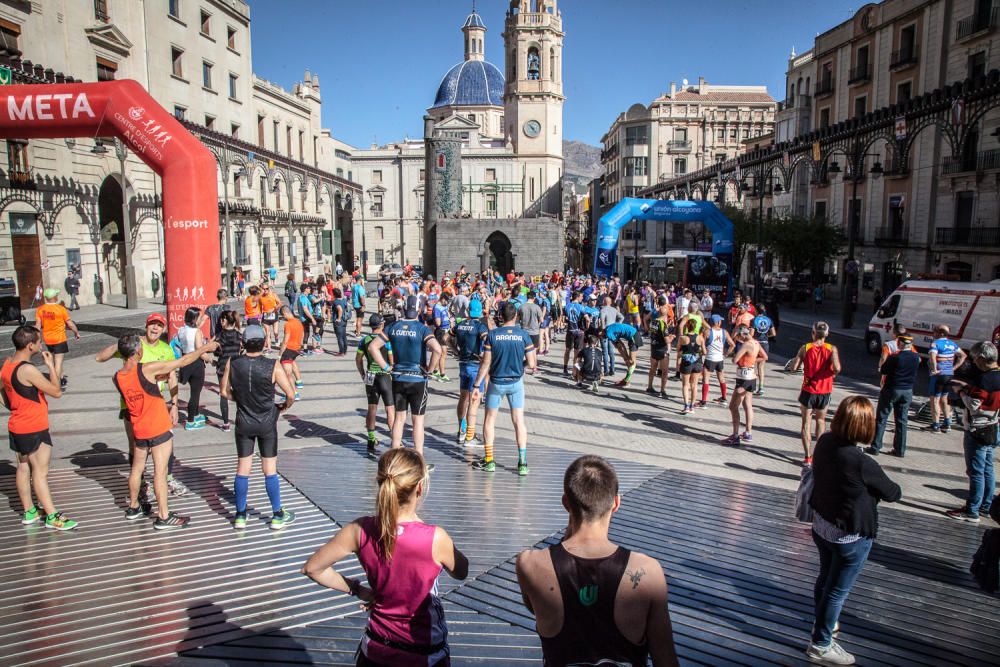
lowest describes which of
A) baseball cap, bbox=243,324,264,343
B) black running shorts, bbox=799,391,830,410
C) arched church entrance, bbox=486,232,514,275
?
black running shorts, bbox=799,391,830,410

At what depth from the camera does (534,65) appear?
229 feet

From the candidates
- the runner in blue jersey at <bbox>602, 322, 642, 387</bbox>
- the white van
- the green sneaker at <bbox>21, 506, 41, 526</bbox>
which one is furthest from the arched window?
the green sneaker at <bbox>21, 506, 41, 526</bbox>

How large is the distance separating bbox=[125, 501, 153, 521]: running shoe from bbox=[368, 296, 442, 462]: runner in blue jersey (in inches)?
96.3

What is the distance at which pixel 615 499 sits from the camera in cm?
269

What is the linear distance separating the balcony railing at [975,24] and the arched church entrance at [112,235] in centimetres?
3621

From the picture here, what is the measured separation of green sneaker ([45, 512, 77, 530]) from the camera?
6054 mm

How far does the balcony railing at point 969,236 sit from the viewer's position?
86.2 feet

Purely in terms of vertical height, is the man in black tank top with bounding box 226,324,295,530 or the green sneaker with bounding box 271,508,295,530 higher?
the man in black tank top with bounding box 226,324,295,530

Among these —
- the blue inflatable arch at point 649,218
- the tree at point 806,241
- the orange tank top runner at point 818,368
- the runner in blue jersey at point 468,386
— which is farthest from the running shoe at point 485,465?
the tree at point 806,241

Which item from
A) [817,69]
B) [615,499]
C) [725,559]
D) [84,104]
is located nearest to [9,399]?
[615,499]

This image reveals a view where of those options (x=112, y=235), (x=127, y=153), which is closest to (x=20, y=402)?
(x=127, y=153)

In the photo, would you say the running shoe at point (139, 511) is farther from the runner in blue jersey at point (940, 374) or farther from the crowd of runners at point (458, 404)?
the runner in blue jersey at point (940, 374)

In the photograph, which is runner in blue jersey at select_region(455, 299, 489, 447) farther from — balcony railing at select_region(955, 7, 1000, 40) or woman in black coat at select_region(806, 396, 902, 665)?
balcony railing at select_region(955, 7, 1000, 40)

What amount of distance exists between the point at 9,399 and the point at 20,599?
177 cm
